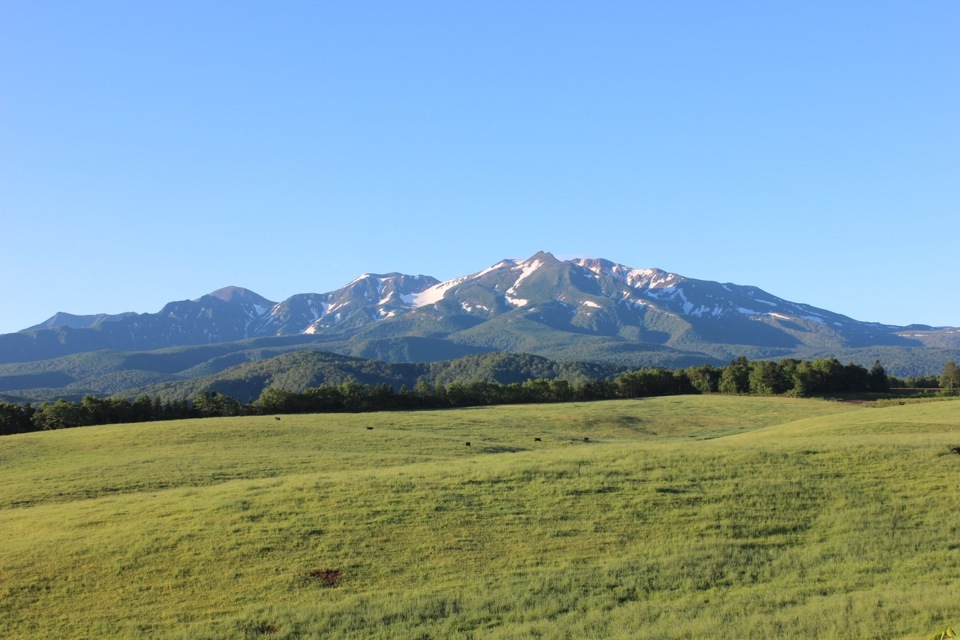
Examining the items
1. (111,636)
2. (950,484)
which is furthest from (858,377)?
(111,636)

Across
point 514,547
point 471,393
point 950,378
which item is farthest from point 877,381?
point 514,547

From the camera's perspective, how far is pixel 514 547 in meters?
26.4

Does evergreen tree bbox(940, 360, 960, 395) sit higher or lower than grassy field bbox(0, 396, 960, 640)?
higher

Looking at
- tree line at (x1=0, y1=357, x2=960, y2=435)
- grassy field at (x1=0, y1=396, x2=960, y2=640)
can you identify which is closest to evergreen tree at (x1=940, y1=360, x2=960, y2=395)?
tree line at (x1=0, y1=357, x2=960, y2=435)

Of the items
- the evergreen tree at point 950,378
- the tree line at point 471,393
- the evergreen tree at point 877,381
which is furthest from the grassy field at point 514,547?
the evergreen tree at point 950,378

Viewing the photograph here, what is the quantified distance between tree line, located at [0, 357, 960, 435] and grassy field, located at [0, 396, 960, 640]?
51.0 meters

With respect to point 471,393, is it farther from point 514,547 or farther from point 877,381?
point 514,547

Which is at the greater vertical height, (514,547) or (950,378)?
(950,378)

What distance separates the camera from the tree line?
9075 centimetres

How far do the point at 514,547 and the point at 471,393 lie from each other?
89005 mm

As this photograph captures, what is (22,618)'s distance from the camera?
21.9 metres

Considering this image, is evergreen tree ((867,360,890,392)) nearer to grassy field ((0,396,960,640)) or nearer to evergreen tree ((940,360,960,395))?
evergreen tree ((940,360,960,395))

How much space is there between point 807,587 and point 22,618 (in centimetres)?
2309

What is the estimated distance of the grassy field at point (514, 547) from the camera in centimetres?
2061
